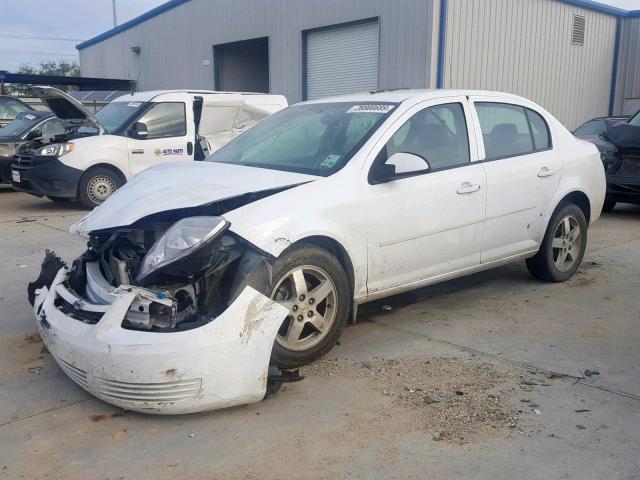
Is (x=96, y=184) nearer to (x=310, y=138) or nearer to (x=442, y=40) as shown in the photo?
(x=310, y=138)

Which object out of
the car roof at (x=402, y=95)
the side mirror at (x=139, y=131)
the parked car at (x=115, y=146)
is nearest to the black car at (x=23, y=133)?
the parked car at (x=115, y=146)

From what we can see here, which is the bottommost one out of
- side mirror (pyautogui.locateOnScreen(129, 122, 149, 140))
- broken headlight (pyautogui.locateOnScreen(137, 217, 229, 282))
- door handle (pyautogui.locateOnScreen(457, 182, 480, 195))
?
broken headlight (pyautogui.locateOnScreen(137, 217, 229, 282))

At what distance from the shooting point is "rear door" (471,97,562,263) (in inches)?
200

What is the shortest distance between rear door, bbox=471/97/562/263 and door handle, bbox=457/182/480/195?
0.17m

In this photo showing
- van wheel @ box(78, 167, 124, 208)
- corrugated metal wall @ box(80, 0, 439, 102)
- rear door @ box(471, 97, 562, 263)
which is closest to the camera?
rear door @ box(471, 97, 562, 263)

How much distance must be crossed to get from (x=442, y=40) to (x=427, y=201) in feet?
34.9

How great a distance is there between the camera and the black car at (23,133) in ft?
38.7

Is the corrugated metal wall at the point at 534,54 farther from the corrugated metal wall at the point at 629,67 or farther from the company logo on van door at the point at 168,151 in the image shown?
the company logo on van door at the point at 168,151

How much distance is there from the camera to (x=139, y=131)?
33.1 feet

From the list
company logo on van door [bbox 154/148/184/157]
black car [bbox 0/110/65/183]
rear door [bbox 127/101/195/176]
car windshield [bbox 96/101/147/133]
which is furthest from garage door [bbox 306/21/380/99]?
black car [bbox 0/110/65/183]

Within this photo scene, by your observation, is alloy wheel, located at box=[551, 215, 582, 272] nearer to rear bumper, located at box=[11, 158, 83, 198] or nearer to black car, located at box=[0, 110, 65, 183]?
rear bumper, located at box=[11, 158, 83, 198]

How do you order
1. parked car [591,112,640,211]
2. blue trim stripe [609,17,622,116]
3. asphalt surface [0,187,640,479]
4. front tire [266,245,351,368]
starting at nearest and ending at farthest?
asphalt surface [0,187,640,479], front tire [266,245,351,368], parked car [591,112,640,211], blue trim stripe [609,17,622,116]

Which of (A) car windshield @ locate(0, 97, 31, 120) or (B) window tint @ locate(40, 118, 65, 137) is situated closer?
(B) window tint @ locate(40, 118, 65, 137)

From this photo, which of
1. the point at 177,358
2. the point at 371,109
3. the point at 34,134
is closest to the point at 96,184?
the point at 34,134
